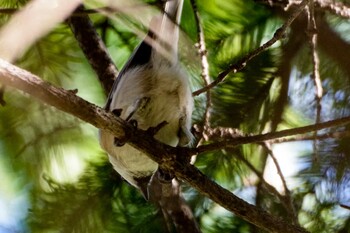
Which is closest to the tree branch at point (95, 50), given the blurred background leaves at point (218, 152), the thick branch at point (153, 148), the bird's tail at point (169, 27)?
the blurred background leaves at point (218, 152)

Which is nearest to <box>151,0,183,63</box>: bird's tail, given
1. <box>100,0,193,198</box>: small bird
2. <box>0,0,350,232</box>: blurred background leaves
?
<box>100,0,193,198</box>: small bird

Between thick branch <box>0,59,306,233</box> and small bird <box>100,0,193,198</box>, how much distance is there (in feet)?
0.70

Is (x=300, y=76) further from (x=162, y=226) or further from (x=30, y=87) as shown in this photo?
(x=30, y=87)

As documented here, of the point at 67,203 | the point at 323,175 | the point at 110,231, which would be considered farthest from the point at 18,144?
the point at 323,175

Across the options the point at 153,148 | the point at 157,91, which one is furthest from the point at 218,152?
the point at 153,148

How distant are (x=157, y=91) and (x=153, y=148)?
270 millimetres

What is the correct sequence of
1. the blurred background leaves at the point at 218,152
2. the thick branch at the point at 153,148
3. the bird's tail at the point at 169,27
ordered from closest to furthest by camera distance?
the thick branch at the point at 153,148 → the bird's tail at the point at 169,27 → the blurred background leaves at the point at 218,152

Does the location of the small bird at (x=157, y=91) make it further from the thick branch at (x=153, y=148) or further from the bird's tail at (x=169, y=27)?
the thick branch at (x=153, y=148)

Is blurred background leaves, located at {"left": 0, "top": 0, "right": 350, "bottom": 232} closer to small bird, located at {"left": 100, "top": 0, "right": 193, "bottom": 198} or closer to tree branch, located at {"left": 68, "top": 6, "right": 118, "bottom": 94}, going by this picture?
tree branch, located at {"left": 68, "top": 6, "right": 118, "bottom": 94}

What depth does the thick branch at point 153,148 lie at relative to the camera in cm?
94

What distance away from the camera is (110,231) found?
5.08ft

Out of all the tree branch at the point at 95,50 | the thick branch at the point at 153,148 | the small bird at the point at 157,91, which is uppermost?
the tree branch at the point at 95,50

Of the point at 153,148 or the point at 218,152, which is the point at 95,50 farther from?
the point at 153,148

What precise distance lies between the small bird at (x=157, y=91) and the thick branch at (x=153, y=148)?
0.21m
